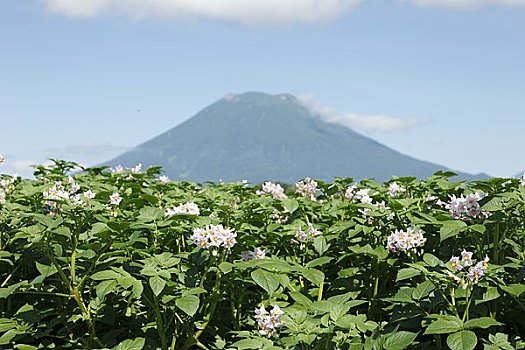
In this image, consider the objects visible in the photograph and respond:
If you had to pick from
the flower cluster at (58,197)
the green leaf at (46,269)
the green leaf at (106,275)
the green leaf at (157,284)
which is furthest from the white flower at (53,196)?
the green leaf at (157,284)

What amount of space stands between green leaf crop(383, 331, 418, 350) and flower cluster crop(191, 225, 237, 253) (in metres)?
0.81

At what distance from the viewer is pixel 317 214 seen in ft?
12.8

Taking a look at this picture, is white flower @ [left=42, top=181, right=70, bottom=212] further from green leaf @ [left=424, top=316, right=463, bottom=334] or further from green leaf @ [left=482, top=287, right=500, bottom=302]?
green leaf @ [left=482, top=287, right=500, bottom=302]

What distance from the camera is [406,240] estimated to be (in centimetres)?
308

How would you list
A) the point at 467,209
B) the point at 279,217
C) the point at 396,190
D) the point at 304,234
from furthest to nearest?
the point at 396,190 < the point at 279,217 < the point at 304,234 < the point at 467,209

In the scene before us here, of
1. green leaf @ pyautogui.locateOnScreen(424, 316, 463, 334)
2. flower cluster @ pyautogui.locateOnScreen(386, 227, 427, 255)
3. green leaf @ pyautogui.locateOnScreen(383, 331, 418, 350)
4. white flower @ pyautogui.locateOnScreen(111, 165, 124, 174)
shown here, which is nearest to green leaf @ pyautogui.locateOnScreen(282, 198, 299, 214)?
flower cluster @ pyautogui.locateOnScreen(386, 227, 427, 255)

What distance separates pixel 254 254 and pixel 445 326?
1014mm

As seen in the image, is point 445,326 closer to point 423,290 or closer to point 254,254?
point 423,290

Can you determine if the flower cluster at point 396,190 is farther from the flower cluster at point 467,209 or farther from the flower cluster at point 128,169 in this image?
the flower cluster at point 128,169

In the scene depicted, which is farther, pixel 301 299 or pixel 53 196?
pixel 53 196

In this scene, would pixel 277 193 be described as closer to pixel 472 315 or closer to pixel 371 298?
pixel 371 298

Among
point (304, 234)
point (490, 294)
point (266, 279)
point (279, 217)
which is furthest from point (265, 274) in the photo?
point (279, 217)

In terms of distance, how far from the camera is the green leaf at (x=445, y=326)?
2438mm

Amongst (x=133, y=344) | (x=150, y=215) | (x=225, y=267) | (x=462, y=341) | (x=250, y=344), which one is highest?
(x=150, y=215)
